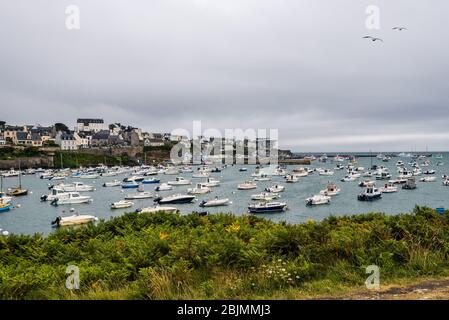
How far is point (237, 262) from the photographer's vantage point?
929cm

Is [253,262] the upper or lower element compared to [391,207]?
upper

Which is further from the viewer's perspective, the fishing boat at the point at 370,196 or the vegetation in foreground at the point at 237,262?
the fishing boat at the point at 370,196

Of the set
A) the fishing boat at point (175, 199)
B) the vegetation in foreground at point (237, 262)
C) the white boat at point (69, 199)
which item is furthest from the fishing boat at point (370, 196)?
the vegetation in foreground at point (237, 262)

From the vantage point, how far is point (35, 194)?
7956 centimetres

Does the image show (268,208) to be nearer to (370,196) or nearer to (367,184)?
(370,196)

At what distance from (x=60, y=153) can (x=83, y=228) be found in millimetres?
154643

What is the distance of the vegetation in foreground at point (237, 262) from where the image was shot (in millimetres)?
7789

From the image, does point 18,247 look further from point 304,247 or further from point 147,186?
point 147,186

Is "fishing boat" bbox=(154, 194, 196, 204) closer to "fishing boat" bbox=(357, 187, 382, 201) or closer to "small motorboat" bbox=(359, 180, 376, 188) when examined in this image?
"fishing boat" bbox=(357, 187, 382, 201)

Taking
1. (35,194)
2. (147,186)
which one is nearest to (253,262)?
(35,194)

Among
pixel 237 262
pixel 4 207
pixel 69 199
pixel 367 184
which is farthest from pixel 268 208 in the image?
pixel 237 262

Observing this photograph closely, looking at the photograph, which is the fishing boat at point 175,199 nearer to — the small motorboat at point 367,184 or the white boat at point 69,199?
the white boat at point 69,199

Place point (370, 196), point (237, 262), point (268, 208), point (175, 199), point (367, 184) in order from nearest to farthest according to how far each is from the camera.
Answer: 1. point (237, 262)
2. point (268, 208)
3. point (370, 196)
4. point (175, 199)
5. point (367, 184)

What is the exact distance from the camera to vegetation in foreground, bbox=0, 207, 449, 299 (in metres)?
7.79
